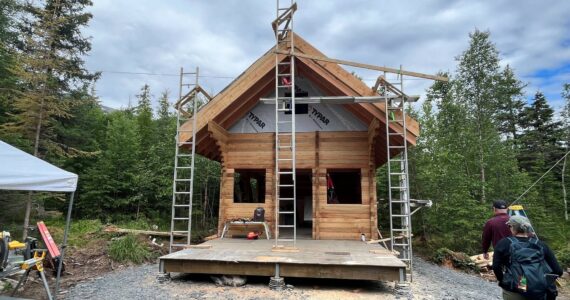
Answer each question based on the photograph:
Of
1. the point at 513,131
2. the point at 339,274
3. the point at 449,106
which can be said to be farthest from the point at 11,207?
the point at 513,131

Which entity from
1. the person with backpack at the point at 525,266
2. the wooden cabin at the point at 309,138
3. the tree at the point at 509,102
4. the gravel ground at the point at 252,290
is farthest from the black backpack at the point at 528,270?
the tree at the point at 509,102

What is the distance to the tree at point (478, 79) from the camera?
1636 centimetres

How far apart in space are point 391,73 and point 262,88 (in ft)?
11.4

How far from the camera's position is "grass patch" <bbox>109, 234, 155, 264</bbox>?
8.17 m

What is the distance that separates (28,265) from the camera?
4.42 metres

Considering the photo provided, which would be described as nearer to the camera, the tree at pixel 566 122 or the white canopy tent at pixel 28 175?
the white canopy tent at pixel 28 175

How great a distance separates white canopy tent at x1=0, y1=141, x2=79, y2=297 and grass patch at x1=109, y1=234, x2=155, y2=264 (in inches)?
150

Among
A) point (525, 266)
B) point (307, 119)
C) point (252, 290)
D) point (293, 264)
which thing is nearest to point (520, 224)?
point (525, 266)

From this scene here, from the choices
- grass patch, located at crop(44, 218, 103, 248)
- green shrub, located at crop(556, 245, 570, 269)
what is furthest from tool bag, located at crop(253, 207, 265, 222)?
green shrub, located at crop(556, 245, 570, 269)

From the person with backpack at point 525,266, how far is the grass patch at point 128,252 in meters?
8.17

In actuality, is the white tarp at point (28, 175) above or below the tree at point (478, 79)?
below

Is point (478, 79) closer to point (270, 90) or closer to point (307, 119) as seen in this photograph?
point (307, 119)

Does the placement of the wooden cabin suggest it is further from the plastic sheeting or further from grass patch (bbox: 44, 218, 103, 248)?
Answer: grass patch (bbox: 44, 218, 103, 248)

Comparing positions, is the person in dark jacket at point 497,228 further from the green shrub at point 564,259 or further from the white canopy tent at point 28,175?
the green shrub at point 564,259
